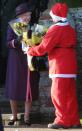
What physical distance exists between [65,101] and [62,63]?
1.85ft

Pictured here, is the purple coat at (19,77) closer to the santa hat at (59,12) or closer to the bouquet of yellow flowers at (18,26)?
the bouquet of yellow flowers at (18,26)

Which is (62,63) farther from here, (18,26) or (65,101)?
(18,26)

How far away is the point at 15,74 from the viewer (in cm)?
816

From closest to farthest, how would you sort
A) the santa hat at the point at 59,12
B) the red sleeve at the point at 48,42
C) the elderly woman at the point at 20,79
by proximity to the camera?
the red sleeve at the point at 48,42, the santa hat at the point at 59,12, the elderly woman at the point at 20,79

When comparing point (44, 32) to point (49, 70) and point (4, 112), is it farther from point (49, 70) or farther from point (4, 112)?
point (4, 112)

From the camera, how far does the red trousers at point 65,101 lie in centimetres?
773

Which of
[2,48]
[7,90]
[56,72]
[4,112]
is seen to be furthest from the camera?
[2,48]

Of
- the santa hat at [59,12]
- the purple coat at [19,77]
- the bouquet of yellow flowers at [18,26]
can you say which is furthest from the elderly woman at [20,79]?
the santa hat at [59,12]

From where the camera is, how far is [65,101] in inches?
307

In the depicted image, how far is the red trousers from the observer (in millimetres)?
7734

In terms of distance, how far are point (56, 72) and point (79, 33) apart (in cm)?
114

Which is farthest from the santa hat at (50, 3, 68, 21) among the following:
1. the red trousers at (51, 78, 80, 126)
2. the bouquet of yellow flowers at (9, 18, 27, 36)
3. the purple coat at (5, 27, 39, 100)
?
the red trousers at (51, 78, 80, 126)

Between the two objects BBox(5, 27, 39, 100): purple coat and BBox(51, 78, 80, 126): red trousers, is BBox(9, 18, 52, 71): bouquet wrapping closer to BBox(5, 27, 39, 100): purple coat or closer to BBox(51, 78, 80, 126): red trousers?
BBox(5, 27, 39, 100): purple coat

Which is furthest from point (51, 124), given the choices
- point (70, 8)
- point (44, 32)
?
point (70, 8)
